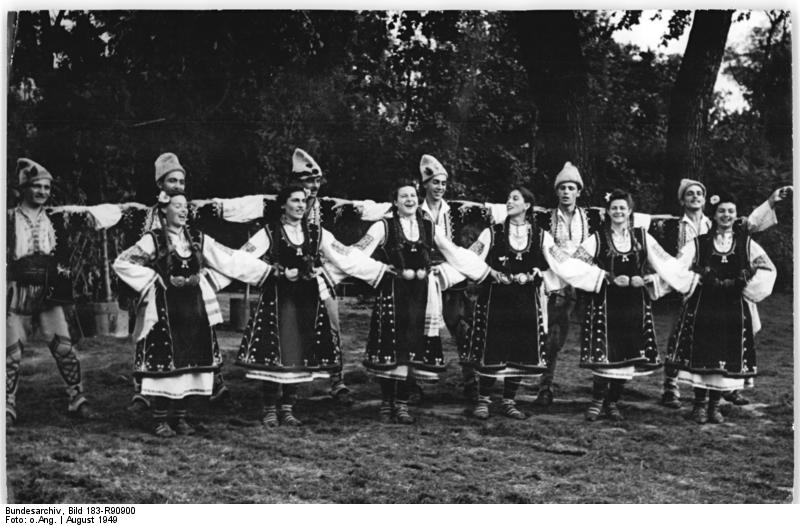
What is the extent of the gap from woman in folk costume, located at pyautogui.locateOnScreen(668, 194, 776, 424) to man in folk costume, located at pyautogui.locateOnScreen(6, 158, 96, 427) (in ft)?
12.3

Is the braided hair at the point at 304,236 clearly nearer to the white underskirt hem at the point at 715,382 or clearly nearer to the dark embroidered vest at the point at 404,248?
the dark embroidered vest at the point at 404,248

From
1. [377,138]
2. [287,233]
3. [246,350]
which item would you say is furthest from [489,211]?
[246,350]

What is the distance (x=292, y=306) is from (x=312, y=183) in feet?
2.44

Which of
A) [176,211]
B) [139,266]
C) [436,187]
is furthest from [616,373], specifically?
[139,266]

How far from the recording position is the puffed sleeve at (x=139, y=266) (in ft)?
19.7

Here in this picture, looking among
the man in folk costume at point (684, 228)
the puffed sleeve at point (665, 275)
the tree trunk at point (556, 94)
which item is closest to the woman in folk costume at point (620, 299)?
the puffed sleeve at point (665, 275)

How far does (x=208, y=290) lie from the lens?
20.0 feet

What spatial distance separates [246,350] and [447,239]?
1.36 m

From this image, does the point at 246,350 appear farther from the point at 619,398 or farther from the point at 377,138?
the point at 619,398

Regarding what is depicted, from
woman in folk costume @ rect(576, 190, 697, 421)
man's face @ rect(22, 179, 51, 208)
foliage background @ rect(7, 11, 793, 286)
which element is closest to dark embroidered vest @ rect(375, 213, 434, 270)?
foliage background @ rect(7, 11, 793, 286)

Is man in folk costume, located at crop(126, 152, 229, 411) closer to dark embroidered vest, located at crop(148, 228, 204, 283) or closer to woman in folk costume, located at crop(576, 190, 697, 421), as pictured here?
dark embroidered vest, located at crop(148, 228, 204, 283)

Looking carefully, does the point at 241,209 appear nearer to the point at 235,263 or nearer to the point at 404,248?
the point at 235,263

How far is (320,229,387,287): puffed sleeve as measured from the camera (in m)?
6.25

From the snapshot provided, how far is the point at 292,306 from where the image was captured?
6.20 m
